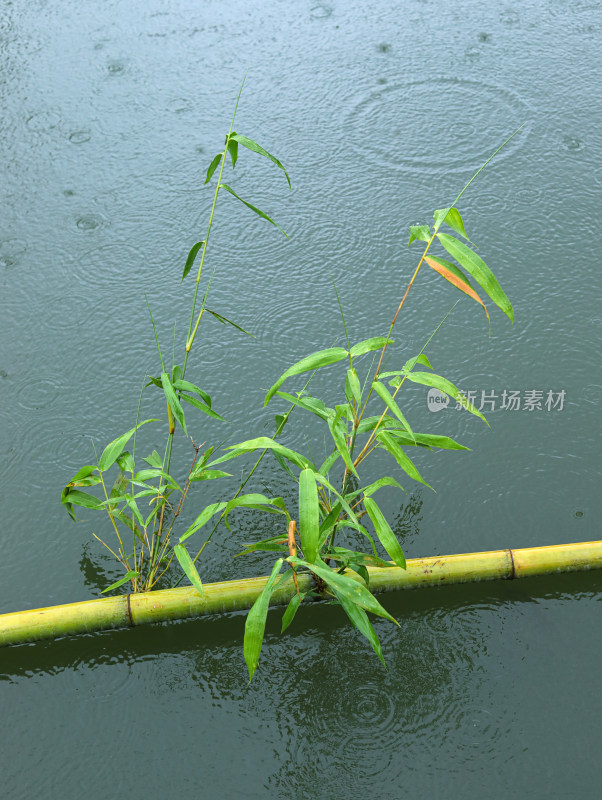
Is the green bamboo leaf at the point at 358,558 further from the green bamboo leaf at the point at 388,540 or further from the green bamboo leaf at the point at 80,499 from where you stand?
the green bamboo leaf at the point at 80,499

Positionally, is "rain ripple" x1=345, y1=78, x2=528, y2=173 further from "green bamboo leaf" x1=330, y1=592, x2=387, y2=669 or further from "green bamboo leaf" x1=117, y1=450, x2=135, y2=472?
"green bamboo leaf" x1=330, y1=592, x2=387, y2=669

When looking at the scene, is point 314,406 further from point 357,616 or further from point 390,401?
point 357,616

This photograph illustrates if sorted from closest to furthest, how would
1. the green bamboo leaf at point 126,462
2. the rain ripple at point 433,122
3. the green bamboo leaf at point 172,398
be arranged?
1. the green bamboo leaf at point 172,398
2. the green bamboo leaf at point 126,462
3. the rain ripple at point 433,122

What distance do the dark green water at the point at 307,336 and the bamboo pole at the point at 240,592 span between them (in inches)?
1.6

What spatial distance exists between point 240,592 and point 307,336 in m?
0.80

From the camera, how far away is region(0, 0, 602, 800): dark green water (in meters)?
1.47

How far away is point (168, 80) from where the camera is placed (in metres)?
3.00

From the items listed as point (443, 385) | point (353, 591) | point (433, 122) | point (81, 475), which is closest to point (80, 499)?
point (81, 475)

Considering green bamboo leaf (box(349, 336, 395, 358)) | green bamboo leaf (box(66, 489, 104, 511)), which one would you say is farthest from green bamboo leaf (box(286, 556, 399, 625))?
green bamboo leaf (box(66, 489, 104, 511))

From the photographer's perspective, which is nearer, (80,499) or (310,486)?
(310,486)

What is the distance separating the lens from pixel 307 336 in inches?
86.1

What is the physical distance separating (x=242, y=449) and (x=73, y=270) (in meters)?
1.16

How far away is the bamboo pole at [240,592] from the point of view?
1572 millimetres

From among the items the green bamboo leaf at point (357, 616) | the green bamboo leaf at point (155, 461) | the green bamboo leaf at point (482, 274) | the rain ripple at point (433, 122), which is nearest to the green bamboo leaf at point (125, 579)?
the green bamboo leaf at point (155, 461)
